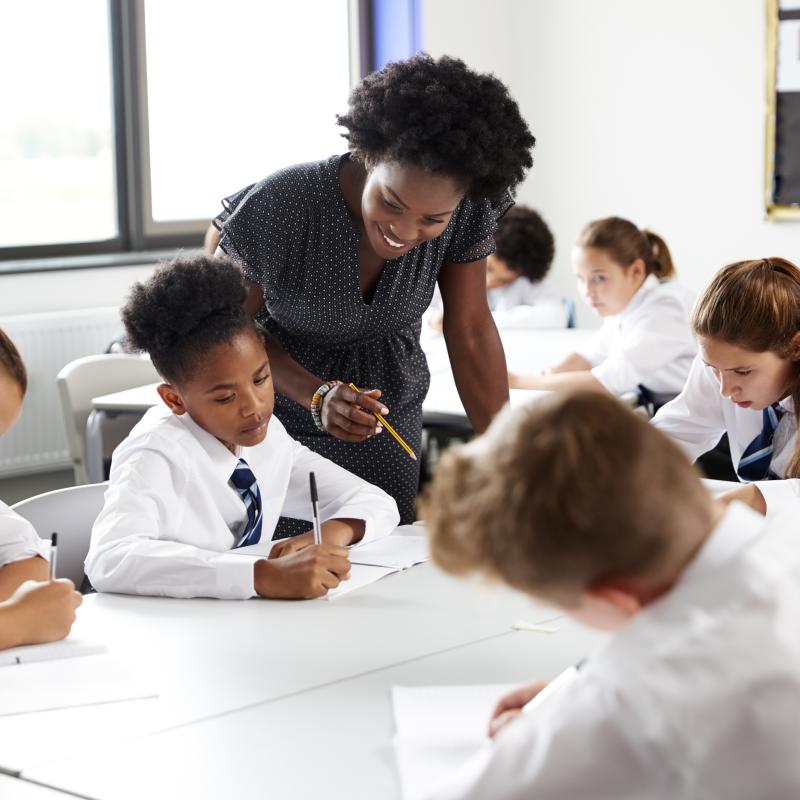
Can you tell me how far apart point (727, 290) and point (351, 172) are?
0.72m

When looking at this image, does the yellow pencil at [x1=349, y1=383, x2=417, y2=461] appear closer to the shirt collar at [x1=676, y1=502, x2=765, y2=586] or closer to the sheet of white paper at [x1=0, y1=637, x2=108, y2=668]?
the sheet of white paper at [x1=0, y1=637, x2=108, y2=668]

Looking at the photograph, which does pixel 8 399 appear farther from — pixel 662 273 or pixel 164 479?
pixel 662 273

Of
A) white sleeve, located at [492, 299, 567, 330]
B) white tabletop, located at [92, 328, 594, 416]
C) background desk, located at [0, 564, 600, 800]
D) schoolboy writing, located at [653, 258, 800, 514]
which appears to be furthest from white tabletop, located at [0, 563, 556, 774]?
white sleeve, located at [492, 299, 567, 330]

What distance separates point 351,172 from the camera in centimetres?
211

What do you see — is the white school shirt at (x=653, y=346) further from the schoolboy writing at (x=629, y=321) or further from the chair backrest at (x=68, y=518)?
the chair backrest at (x=68, y=518)

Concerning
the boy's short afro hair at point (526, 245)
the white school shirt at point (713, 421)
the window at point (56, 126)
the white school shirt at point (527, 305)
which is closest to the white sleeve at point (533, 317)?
the white school shirt at point (527, 305)

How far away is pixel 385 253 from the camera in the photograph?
1.93 meters

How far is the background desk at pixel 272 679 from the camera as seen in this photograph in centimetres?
115

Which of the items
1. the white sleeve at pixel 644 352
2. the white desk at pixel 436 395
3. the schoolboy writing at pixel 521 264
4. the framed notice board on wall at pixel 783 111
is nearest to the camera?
the white desk at pixel 436 395

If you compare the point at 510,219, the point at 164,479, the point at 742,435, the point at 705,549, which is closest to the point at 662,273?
the point at 510,219

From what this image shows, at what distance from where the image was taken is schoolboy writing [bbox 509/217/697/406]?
3727 mm

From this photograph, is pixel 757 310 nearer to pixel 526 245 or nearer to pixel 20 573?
pixel 20 573

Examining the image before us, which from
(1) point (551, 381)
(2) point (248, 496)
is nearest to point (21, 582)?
(2) point (248, 496)

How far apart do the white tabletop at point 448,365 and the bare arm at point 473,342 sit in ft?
2.77
